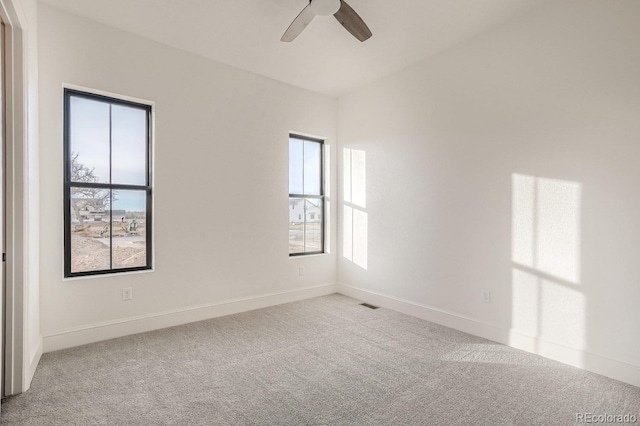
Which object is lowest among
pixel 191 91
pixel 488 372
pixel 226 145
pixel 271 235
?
pixel 488 372

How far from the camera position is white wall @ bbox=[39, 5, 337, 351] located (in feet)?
9.87

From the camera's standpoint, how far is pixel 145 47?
347 cm

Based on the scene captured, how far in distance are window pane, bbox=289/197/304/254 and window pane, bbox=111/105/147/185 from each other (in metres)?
1.94

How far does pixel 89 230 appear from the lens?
3254 mm

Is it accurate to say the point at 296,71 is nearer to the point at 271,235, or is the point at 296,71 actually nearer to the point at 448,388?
the point at 271,235

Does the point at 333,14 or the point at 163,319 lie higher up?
the point at 333,14

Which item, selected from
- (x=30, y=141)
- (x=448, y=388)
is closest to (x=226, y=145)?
(x=30, y=141)

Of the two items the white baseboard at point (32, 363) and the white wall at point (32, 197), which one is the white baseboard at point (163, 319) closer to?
the white baseboard at point (32, 363)

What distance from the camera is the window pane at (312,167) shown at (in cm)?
502

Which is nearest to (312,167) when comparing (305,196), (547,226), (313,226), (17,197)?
(305,196)

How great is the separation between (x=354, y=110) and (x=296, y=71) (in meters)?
1.07

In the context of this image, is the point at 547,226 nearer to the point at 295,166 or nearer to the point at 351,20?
the point at 351,20

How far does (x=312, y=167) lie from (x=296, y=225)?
3.08 feet

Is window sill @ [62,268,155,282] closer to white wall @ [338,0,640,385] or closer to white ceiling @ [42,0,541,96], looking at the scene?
white ceiling @ [42,0,541,96]
